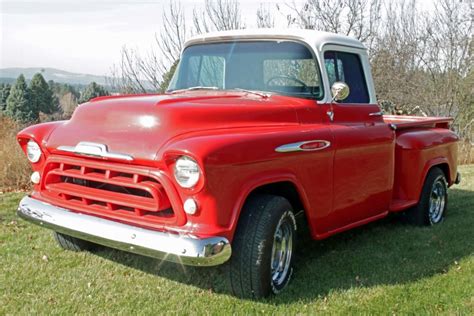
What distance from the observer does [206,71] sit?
4930 millimetres

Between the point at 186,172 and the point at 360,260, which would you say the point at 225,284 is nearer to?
the point at 186,172

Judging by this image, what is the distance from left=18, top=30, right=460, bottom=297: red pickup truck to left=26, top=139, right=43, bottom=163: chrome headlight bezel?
0.02 metres

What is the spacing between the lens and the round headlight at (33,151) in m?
4.18

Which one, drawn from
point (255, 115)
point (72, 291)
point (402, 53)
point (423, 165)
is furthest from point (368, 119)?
point (402, 53)

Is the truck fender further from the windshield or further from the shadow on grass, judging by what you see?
the windshield

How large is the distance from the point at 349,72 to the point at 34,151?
296 cm

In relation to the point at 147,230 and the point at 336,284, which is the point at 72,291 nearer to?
the point at 147,230

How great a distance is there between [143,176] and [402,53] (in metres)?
17.8

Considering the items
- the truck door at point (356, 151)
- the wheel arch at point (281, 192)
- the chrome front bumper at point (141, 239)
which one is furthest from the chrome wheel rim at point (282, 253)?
the chrome front bumper at point (141, 239)

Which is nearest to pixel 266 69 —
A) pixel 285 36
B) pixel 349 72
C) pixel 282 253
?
pixel 285 36

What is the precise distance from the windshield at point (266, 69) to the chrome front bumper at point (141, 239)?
1.74 m

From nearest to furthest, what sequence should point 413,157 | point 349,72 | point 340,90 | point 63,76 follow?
point 340,90, point 349,72, point 413,157, point 63,76

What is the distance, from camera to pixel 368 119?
5074mm

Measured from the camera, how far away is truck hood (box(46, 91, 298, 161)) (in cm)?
356
